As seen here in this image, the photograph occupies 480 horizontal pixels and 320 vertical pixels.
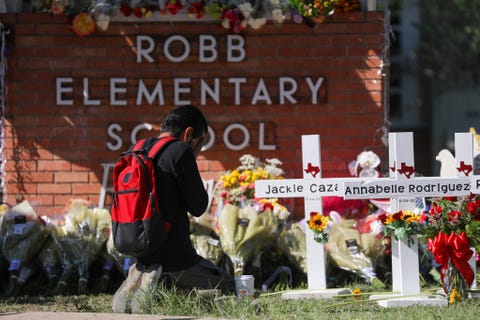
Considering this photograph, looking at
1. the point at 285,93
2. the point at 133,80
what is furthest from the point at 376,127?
the point at 133,80

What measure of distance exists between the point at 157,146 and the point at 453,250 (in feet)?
7.52

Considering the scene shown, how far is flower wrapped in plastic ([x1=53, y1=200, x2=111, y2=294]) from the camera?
8094 millimetres

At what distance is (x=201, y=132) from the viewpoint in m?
6.73

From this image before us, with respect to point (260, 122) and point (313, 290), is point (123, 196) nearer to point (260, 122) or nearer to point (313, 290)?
point (313, 290)

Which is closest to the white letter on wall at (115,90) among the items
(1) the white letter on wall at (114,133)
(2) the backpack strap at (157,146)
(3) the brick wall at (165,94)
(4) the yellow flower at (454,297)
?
(3) the brick wall at (165,94)

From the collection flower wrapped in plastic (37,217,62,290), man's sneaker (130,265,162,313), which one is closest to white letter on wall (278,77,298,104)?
flower wrapped in plastic (37,217,62,290)

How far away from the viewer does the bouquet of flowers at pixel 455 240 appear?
701 centimetres

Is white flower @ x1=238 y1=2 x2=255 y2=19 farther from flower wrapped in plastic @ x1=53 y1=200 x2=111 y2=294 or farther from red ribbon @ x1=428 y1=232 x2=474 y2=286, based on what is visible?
red ribbon @ x1=428 y1=232 x2=474 y2=286

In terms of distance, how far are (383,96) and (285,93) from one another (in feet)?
3.16

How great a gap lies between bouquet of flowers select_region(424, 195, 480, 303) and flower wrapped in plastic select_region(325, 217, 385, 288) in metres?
1.02

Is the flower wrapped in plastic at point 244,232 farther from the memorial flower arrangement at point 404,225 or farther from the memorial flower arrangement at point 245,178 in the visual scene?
the memorial flower arrangement at point 404,225

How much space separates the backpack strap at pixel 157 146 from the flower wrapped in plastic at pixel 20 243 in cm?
215

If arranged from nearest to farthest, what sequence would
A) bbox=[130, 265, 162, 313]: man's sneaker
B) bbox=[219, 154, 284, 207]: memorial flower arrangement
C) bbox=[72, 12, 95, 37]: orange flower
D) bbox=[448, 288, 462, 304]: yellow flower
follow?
bbox=[130, 265, 162, 313]: man's sneaker
bbox=[448, 288, 462, 304]: yellow flower
bbox=[219, 154, 284, 207]: memorial flower arrangement
bbox=[72, 12, 95, 37]: orange flower

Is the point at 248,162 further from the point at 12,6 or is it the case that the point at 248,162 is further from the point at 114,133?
the point at 12,6
